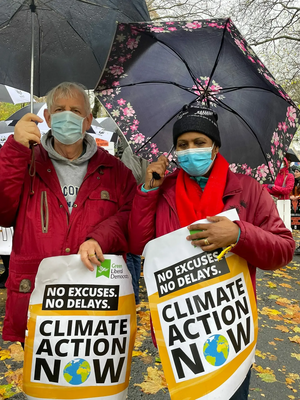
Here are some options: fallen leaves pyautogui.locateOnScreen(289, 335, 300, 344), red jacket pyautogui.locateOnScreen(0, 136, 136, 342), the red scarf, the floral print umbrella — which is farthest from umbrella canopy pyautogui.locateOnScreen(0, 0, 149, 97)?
fallen leaves pyautogui.locateOnScreen(289, 335, 300, 344)

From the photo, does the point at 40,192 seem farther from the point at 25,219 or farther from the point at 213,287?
the point at 213,287

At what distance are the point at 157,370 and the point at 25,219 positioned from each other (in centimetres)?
225

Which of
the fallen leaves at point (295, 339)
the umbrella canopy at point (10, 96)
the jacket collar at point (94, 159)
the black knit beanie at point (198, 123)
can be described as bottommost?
the fallen leaves at point (295, 339)

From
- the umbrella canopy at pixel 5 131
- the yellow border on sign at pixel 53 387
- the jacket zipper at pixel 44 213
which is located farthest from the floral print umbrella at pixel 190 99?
the umbrella canopy at pixel 5 131

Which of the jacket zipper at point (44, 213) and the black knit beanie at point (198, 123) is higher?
the black knit beanie at point (198, 123)

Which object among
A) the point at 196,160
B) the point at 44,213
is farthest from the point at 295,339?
the point at 44,213

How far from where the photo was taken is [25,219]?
6.36ft

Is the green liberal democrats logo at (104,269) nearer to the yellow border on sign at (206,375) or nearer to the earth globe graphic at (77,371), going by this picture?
the yellow border on sign at (206,375)

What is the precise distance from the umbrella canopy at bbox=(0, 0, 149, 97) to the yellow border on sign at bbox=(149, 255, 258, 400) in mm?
1837

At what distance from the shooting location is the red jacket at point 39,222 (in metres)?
1.86

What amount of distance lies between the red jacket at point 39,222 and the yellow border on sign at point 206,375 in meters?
0.48

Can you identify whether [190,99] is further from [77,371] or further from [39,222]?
[77,371]

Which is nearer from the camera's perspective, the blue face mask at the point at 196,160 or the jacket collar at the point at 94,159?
the blue face mask at the point at 196,160

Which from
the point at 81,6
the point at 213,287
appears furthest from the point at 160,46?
the point at 213,287
